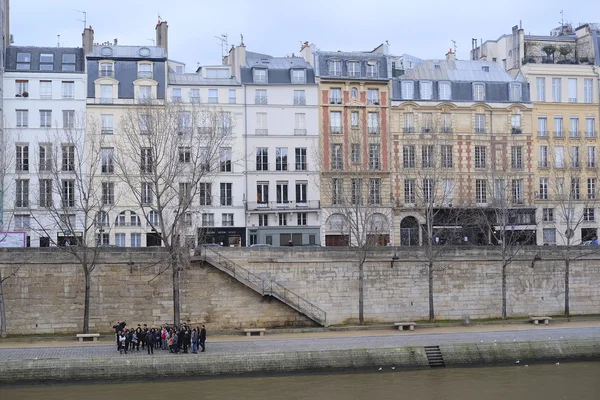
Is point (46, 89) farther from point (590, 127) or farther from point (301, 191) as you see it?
point (590, 127)

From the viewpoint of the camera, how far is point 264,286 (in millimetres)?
39781

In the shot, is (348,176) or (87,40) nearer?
(87,40)

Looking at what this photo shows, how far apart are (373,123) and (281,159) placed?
6.35m

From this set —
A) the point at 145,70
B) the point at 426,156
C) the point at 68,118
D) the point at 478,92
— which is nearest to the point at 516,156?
the point at 478,92

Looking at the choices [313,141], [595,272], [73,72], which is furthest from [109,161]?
[595,272]

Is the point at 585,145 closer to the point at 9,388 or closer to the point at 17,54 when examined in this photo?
the point at 17,54

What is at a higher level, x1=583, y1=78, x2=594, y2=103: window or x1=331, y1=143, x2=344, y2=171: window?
x1=583, y1=78, x2=594, y2=103: window

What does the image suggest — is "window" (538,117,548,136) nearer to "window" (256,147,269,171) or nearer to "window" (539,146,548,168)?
"window" (539,146,548,168)

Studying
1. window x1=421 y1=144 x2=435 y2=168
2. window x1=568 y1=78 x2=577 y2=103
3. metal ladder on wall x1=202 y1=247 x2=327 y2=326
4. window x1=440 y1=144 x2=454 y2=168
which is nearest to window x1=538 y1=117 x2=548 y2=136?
window x1=568 y1=78 x2=577 y2=103

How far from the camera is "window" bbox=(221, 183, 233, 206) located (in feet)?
174

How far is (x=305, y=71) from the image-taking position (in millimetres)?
54938

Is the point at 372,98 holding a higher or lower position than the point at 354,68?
lower

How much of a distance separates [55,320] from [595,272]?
26879 millimetres

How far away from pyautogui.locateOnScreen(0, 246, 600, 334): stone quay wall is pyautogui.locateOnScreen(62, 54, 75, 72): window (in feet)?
58.3
